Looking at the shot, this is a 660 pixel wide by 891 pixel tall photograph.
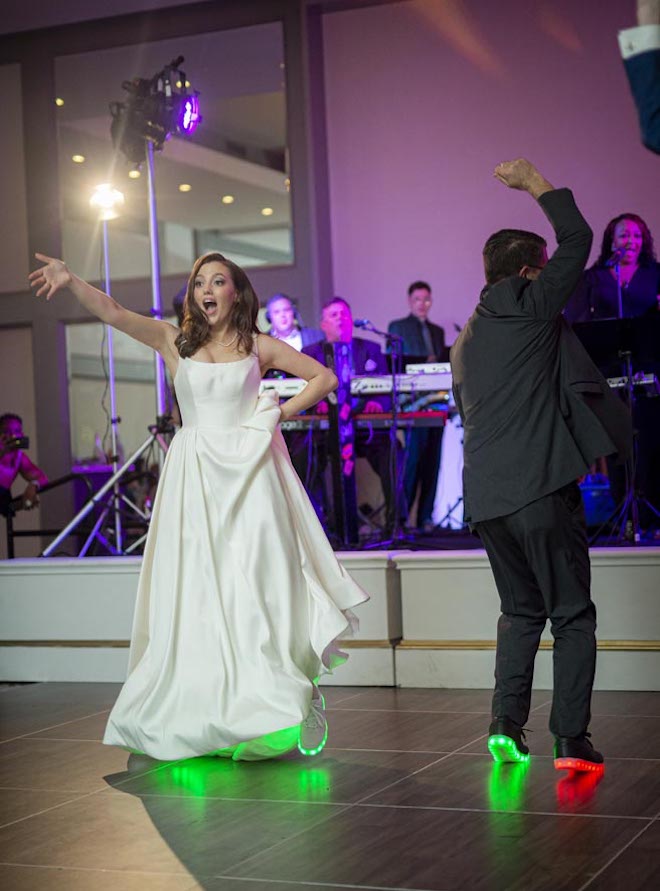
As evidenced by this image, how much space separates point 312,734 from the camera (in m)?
4.06

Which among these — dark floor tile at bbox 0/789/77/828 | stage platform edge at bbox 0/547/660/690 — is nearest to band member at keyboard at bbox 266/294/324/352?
stage platform edge at bbox 0/547/660/690

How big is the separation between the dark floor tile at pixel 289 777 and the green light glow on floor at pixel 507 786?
0.91 ft

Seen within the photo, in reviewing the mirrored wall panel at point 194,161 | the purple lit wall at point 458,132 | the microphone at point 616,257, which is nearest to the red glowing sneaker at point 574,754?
the microphone at point 616,257

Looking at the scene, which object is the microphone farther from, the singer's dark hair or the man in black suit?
the man in black suit

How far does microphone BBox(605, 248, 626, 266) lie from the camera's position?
6.61 metres

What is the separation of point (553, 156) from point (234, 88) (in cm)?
296

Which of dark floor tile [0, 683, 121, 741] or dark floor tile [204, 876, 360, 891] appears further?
dark floor tile [0, 683, 121, 741]

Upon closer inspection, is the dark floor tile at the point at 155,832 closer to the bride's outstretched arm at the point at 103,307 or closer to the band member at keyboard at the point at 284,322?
the bride's outstretched arm at the point at 103,307

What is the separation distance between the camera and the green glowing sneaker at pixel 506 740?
3650 millimetres

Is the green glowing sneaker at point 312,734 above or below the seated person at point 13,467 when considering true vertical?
below

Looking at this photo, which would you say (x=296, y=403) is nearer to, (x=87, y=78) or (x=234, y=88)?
(x=234, y=88)

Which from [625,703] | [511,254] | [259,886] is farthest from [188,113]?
[259,886]

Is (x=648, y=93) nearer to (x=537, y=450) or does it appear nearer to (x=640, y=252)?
(x=537, y=450)

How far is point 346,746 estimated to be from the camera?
13.8 ft
